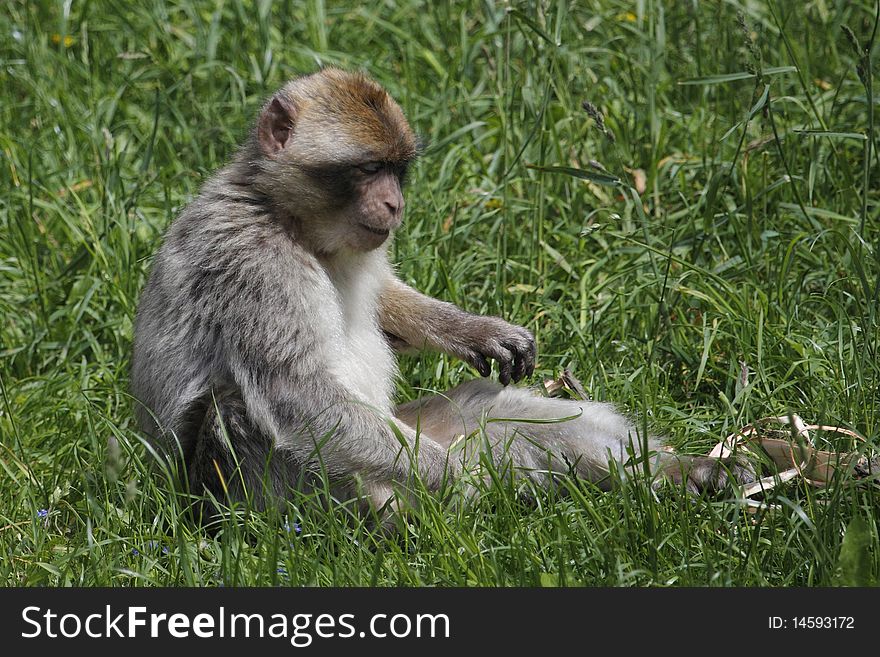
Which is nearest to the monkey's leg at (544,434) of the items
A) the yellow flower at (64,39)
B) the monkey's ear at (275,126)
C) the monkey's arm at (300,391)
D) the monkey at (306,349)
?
the monkey at (306,349)

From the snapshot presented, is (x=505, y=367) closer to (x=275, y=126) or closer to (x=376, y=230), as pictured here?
(x=376, y=230)

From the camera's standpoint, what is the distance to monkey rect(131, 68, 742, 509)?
4.26 m

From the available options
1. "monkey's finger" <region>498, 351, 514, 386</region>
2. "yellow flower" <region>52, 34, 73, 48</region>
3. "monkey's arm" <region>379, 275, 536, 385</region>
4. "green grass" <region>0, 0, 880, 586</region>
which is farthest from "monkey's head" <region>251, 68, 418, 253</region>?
"yellow flower" <region>52, 34, 73, 48</region>

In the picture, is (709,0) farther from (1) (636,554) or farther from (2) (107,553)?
(2) (107,553)

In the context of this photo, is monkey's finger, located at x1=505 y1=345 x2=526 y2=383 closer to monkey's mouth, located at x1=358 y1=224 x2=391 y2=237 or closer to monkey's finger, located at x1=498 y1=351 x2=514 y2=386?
monkey's finger, located at x1=498 y1=351 x2=514 y2=386

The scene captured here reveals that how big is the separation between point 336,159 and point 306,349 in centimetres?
70

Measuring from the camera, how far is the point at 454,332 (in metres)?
4.92

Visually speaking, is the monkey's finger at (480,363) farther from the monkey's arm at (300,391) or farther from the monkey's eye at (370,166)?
the monkey's eye at (370,166)

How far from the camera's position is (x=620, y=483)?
3.88m

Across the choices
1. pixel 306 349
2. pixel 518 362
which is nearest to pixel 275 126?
pixel 306 349

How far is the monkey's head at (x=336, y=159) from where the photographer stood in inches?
172

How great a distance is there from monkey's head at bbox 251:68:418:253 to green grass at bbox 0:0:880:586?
0.88 meters

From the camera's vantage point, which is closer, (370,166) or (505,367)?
(370,166)

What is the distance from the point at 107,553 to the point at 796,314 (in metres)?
3.00
